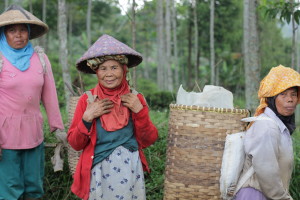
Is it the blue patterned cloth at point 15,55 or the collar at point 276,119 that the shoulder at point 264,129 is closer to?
the collar at point 276,119

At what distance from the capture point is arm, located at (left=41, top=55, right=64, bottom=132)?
10.9ft

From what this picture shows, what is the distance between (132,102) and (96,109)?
228 millimetres

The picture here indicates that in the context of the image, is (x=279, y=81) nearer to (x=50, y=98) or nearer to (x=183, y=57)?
(x=50, y=98)

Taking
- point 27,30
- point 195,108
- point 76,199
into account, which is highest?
point 27,30

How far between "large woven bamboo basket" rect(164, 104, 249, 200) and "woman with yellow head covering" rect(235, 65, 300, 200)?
0.26 metres

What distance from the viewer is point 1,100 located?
10.0 ft

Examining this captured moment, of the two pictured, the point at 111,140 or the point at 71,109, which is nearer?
the point at 111,140

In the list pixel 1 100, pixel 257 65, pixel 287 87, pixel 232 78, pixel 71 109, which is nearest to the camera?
pixel 287 87

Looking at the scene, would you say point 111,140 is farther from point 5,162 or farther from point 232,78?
point 232,78

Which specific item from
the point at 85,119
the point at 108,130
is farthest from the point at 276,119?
the point at 85,119

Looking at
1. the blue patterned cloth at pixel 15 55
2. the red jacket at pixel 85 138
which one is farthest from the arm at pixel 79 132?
the blue patterned cloth at pixel 15 55

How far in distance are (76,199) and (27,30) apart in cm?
179

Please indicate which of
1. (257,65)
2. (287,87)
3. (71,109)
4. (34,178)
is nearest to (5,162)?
(34,178)

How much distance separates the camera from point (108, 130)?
258cm
